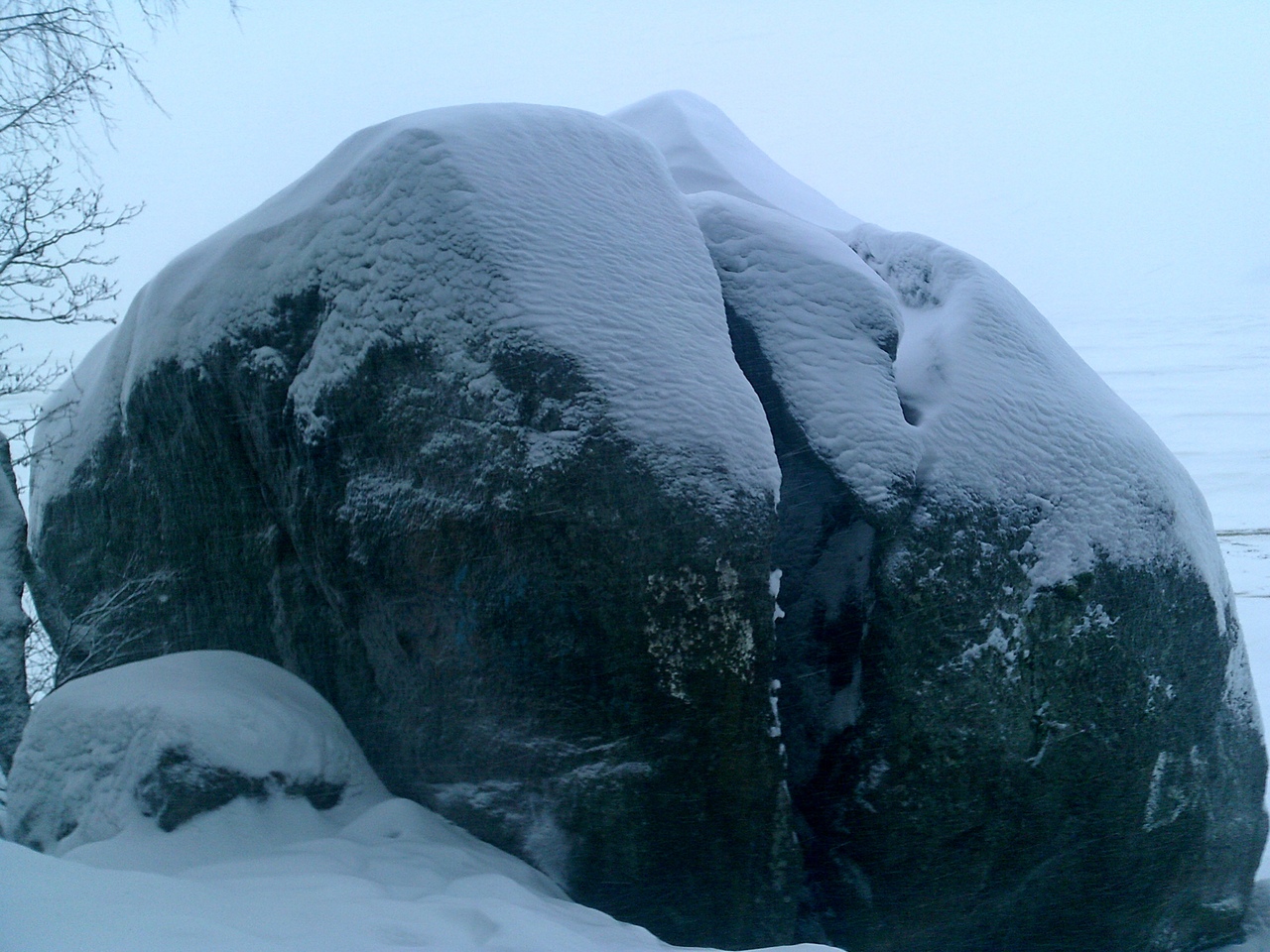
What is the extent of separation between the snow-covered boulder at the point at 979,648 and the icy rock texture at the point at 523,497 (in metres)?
0.30

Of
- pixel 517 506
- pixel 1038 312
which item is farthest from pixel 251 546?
pixel 1038 312

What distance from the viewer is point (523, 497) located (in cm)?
283

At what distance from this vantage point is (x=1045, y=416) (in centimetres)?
351

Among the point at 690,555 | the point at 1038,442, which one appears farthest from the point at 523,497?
the point at 1038,442

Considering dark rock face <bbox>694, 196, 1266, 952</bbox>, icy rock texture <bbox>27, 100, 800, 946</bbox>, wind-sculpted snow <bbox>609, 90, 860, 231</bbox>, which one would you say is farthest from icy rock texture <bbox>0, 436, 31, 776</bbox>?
Result: wind-sculpted snow <bbox>609, 90, 860, 231</bbox>

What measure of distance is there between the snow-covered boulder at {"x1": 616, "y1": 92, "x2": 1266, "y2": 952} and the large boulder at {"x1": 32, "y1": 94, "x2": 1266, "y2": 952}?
12 mm

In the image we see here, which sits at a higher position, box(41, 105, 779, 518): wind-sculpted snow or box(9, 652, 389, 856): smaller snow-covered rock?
box(41, 105, 779, 518): wind-sculpted snow

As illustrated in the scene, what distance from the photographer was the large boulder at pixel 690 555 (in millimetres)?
2869

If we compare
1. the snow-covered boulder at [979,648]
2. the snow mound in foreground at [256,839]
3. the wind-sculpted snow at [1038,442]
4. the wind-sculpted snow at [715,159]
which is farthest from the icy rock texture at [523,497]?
the wind-sculpted snow at [715,159]

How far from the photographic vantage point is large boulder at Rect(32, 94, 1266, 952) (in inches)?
113

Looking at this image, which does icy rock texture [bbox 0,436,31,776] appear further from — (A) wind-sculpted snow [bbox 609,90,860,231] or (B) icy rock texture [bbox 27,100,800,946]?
(A) wind-sculpted snow [bbox 609,90,860,231]

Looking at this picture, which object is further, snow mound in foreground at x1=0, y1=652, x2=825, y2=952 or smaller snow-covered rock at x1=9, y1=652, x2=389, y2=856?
smaller snow-covered rock at x1=9, y1=652, x2=389, y2=856

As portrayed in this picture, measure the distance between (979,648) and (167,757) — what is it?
2449 millimetres

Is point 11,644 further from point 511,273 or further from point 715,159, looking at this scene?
point 715,159
